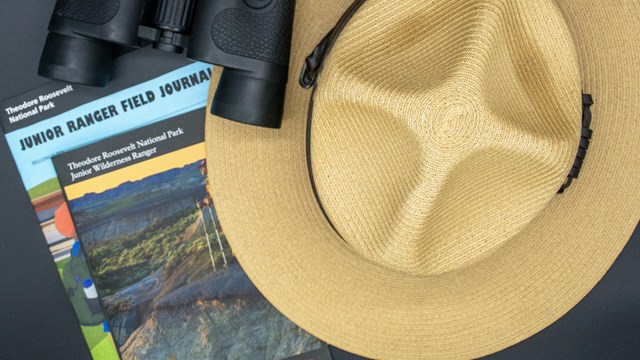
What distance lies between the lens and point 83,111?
77 cm

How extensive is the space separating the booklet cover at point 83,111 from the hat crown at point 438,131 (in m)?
0.30

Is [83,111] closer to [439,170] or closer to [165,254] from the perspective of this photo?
[165,254]

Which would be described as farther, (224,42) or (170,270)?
(170,270)

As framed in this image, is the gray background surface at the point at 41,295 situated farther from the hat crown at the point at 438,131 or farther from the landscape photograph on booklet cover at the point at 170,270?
the hat crown at the point at 438,131

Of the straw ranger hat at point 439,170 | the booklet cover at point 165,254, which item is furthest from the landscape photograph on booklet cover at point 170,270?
the straw ranger hat at point 439,170

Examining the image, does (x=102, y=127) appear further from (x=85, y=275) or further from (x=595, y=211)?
(x=595, y=211)

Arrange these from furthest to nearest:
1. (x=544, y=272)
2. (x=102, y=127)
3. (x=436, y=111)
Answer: (x=102, y=127) < (x=544, y=272) < (x=436, y=111)

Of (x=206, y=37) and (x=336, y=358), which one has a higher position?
(x=206, y=37)

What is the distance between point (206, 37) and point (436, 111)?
0.25 metres

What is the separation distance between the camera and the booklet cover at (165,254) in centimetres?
78

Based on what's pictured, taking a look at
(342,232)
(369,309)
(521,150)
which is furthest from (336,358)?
(521,150)

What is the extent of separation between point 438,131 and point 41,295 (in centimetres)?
65

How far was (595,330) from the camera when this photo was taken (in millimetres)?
785

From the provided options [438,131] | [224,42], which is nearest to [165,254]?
[224,42]
